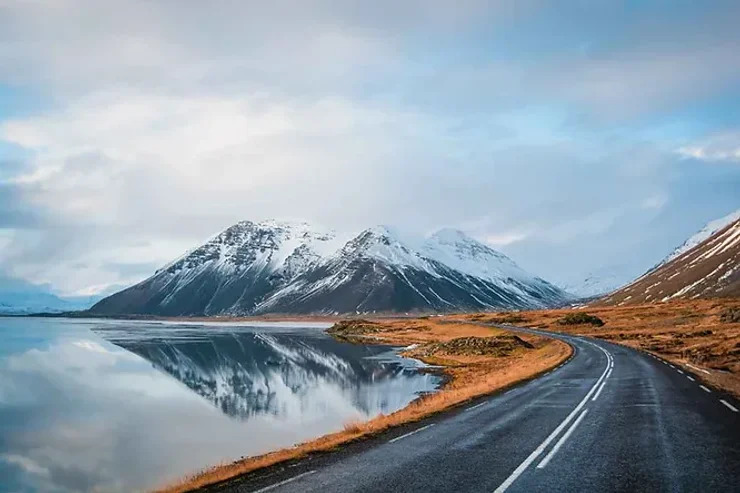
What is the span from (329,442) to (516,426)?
663cm

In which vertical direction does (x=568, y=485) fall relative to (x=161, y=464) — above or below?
above

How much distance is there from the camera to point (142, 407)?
45812mm

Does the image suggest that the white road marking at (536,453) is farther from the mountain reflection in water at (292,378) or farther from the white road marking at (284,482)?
the mountain reflection in water at (292,378)

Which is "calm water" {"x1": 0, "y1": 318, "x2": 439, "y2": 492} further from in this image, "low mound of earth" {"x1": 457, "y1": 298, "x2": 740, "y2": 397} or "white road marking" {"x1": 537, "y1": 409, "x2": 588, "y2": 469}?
"low mound of earth" {"x1": 457, "y1": 298, "x2": 740, "y2": 397}

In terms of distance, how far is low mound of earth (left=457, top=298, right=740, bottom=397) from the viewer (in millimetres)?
43000

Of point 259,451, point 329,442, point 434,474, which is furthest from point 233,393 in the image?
point 434,474

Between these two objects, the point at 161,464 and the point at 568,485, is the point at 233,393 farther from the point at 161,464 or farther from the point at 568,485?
the point at 568,485

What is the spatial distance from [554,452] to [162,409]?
34.6 metres

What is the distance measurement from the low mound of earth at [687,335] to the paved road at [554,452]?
324 inches

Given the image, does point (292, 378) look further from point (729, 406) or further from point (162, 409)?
point (729, 406)

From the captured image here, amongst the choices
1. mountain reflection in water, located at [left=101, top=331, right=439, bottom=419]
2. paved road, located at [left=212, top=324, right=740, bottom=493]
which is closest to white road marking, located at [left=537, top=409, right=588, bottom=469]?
paved road, located at [left=212, top=324, right=740, bottom=493]

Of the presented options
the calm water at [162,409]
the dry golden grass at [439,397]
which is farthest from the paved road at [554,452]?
the calm water at [162,409]

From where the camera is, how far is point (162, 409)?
147 feet

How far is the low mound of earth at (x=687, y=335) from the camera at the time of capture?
43000mm
